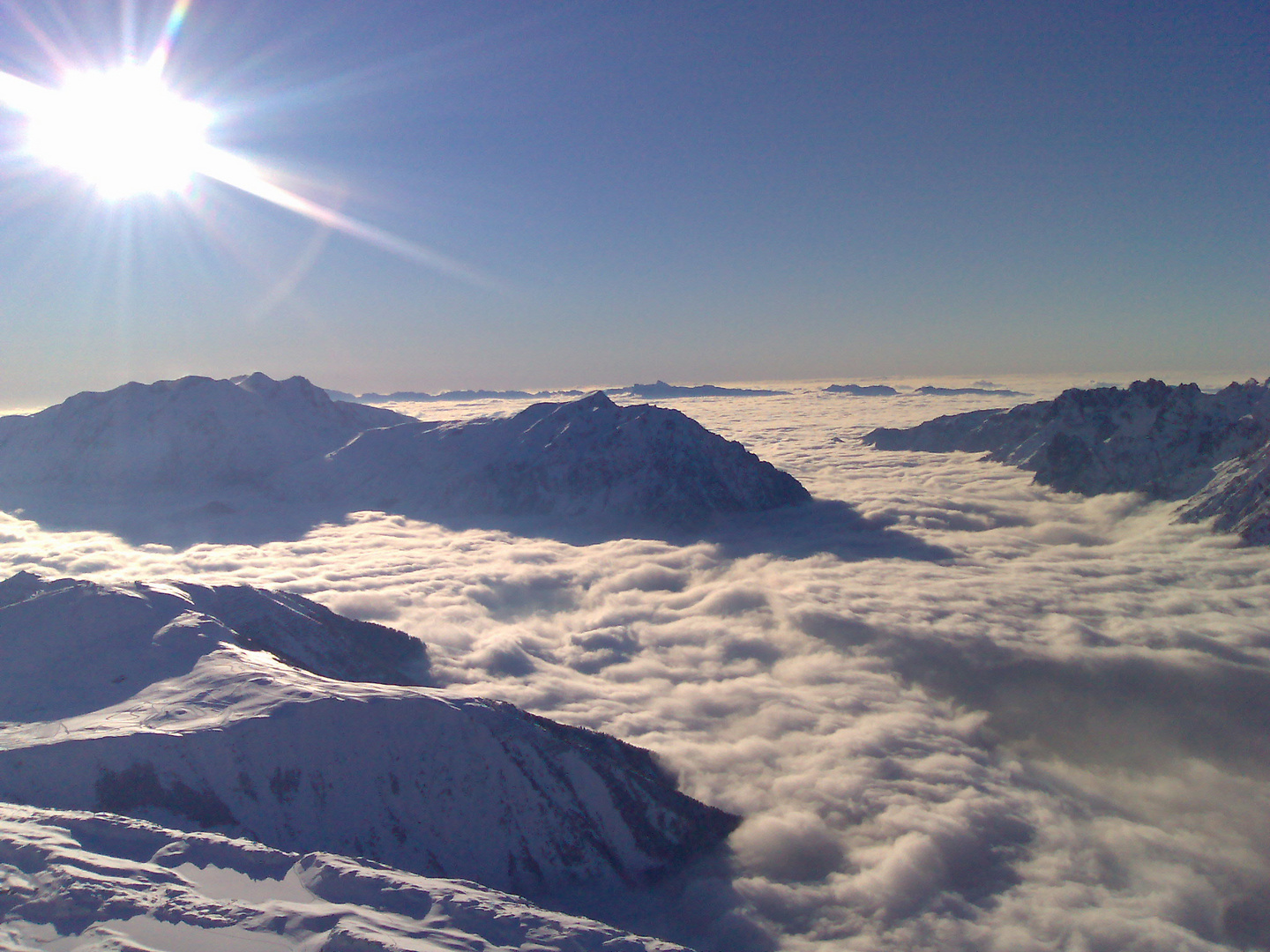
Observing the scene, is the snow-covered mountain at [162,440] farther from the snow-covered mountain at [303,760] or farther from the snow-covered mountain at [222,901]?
the snow-covered mountain at [222,901]

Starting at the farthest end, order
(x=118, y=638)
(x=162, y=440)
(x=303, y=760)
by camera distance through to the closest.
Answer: (x=162, y=440)
(x=118, y=638)
(x=303, y=760)

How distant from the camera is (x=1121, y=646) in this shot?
7200 cm

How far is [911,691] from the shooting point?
6231 cm

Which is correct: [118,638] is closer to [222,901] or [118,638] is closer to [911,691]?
[222,901]

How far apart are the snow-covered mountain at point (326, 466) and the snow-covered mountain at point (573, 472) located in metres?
0.32

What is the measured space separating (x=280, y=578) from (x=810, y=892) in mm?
83639

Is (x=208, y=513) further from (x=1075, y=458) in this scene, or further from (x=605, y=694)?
(x=1075, y=458)

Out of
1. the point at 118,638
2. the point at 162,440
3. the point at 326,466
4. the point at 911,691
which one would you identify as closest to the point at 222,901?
the point at 118,638

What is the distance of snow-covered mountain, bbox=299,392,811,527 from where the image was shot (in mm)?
138125

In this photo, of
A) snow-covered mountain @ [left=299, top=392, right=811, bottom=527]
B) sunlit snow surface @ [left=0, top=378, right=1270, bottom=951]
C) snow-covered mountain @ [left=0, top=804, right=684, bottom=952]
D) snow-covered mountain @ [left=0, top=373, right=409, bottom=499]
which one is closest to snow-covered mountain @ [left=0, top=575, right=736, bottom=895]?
snow-covered mountain @ [left=0, top=804, right=684, bottom=952]

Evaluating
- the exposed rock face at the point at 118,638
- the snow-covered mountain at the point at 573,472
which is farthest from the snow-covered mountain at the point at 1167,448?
the exposed rock face at the point at 118,638

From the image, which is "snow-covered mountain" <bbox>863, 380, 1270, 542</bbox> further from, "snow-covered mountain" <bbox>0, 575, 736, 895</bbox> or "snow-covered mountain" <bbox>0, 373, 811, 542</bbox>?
"snow-covered mountain" <bbox>0, 575, 736, 895</bbox>

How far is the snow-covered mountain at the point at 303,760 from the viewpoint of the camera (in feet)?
88.4

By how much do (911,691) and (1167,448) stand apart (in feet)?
425
